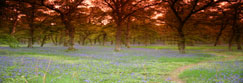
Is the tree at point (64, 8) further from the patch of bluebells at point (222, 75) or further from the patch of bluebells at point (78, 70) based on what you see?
the patch of bluebells at point (222, 75)

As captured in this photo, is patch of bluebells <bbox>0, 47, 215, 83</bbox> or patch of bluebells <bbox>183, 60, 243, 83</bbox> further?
patch of bluebells <bbox>0, 47, 215, 83</bbox>

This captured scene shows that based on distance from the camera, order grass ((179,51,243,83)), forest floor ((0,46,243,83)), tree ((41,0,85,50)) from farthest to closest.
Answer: tree ((41,0,85,50)) < grass ((179,51,243,83)) < forest floor ((0,46,243,83))

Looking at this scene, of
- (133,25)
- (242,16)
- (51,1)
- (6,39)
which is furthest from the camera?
(133,25)

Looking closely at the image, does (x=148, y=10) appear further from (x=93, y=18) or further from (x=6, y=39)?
(x=6, y=39)

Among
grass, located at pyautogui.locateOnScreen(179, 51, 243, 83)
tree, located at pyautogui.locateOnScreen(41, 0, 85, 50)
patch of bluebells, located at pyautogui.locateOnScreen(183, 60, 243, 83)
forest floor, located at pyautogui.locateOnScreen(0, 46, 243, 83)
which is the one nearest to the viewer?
forest floor, located at pyautogui.locateOnScreen(0, 46, 243, 83)

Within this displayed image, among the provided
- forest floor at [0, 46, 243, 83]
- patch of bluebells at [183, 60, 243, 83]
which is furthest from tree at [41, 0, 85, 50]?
patch of bluebells at [183, 60, 243, 83]

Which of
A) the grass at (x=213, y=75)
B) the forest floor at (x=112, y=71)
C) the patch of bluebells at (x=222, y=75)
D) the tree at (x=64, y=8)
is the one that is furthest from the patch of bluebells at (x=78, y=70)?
the tree at (x=64, y=8)

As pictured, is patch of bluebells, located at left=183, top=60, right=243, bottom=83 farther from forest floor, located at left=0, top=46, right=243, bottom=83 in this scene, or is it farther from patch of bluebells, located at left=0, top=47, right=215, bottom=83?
patch of bluebells, located at left=0, top=47, right=215, bottom=83

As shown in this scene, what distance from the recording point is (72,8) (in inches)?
1277

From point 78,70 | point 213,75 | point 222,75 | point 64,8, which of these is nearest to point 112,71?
point 78,70

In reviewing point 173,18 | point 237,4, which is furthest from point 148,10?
point 237,4

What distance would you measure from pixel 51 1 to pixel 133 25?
24.4 metres

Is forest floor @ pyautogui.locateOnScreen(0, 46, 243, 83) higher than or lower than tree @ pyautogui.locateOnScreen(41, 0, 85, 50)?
lower

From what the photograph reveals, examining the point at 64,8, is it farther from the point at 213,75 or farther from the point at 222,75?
the point at 222,75
